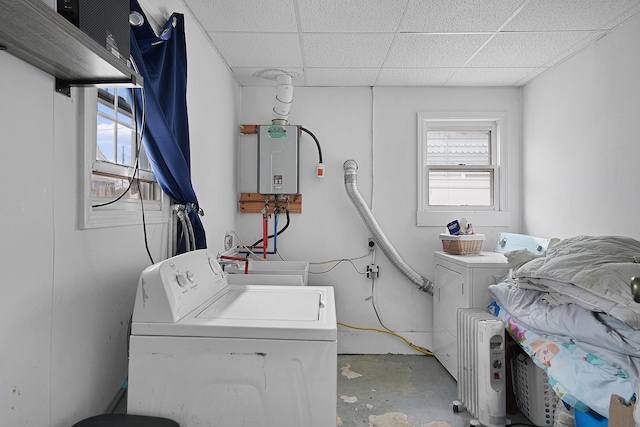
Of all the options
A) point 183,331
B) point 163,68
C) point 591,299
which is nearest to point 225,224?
point 163,68

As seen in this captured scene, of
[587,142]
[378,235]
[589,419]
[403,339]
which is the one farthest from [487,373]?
[587,142]

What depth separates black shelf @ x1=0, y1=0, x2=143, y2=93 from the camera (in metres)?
0.72

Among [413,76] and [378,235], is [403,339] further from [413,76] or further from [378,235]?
[413,76]

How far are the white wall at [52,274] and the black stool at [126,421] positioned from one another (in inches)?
3.5

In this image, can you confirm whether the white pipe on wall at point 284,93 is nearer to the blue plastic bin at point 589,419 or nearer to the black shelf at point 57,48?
the black shelf at point 57,48

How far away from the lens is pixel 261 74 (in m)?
2.81

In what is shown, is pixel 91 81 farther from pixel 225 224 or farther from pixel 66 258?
pixel 225 224

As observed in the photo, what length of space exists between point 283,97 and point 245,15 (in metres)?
0.85

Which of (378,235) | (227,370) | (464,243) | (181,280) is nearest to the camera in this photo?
(227,370)

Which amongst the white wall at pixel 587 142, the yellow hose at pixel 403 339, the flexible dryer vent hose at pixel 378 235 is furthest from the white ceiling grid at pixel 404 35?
the yellow hose at pixel 403 339

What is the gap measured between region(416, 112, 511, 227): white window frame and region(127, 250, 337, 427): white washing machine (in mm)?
2122

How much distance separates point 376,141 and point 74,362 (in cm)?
255

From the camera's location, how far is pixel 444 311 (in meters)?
2.66

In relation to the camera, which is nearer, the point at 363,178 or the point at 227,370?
the point at 227,370
